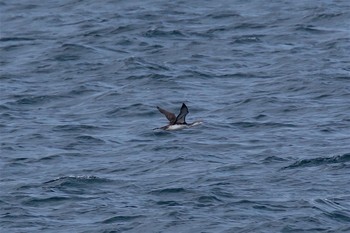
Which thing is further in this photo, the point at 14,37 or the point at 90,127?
the point at 14,37

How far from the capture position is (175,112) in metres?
47.4

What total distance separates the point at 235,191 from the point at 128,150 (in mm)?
5464

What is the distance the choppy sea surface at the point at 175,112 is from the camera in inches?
1517

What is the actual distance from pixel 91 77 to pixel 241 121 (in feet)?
28.4

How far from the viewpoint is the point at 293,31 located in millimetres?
57938

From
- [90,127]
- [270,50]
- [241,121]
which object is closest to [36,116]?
[90,127]

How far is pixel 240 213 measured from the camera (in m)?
37.8

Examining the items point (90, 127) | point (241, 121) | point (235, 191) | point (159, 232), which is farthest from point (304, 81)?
point (159, 232)

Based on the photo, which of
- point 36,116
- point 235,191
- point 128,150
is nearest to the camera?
point 235,191

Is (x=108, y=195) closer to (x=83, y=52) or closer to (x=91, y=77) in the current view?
(x=91, y=77)

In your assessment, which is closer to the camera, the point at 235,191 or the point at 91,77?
the point at 235,191

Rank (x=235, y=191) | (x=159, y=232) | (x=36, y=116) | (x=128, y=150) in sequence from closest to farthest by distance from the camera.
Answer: (x=159, y=232) → (x=235, y=191) → (x=128, y=150) → (x=36, y=116)

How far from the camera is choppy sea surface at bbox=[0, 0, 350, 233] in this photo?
38531 millimetres

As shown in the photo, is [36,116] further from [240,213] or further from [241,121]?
[240,213]
